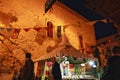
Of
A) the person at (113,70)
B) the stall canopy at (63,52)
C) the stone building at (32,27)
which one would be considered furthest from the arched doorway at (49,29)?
the person at (113,70)

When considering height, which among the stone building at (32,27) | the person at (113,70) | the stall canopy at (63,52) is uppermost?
the stone building at (32,27)

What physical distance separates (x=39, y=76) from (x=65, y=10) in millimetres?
5239

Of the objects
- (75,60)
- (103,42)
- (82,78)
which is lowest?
(82,78)

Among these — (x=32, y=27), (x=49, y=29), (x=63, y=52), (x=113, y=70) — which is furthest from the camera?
(x=49, y=29)

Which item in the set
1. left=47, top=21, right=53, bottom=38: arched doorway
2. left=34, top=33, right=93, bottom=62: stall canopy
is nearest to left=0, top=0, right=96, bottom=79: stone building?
left=47, top=21, right=53, bottom=38: arched doorway

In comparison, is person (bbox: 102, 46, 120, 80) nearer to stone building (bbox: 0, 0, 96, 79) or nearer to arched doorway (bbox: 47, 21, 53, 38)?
stone building (bbox: 0, 0, 96, 79)

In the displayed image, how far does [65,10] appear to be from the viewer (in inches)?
525

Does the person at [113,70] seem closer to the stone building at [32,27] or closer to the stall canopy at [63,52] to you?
the stall canopy at [63,52]

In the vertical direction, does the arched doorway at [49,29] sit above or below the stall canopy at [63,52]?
above

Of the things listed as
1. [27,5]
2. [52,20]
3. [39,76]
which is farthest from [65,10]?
[39,76]

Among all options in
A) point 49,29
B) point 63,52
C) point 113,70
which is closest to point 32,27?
point 49,29

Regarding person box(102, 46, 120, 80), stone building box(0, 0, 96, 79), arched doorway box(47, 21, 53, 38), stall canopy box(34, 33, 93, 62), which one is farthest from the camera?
arched doorway box(47, 21, 53, 38)

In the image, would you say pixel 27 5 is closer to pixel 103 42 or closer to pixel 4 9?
pixel 4 9

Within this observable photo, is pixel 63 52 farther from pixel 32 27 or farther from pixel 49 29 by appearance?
pixel 49 29
